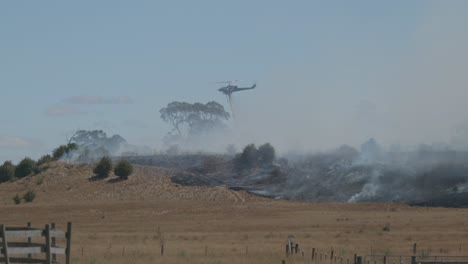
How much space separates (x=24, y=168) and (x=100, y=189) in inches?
621

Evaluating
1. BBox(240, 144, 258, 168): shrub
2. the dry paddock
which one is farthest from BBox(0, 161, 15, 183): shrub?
BBox(240, 144, 258, 168): shrub

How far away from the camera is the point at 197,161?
153 meters

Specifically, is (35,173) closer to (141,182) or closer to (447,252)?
(141,182)

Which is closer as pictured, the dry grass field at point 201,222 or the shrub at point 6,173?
the dry grass field at point 201,222

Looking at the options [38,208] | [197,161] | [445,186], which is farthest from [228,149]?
[38,208]

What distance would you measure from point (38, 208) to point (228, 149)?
92.6 m

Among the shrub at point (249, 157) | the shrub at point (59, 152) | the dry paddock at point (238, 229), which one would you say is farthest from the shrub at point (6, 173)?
the shrub at point (249, 157)

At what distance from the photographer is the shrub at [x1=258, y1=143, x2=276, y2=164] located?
149000 millimetres

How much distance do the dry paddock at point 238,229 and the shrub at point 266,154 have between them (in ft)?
113

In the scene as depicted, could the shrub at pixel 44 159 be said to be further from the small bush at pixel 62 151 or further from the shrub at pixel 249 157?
the shrub at pixel 249 157

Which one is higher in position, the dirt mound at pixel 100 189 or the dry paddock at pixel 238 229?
the dirt mound at pixel 100 189

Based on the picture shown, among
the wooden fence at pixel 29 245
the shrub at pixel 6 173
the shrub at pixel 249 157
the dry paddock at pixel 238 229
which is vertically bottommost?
the wooden fence at pixel 29 245

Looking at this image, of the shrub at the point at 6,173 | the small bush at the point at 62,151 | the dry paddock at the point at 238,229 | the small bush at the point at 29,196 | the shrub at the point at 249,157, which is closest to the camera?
the dry paddock at the point at 238,229

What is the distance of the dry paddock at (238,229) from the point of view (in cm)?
4609
